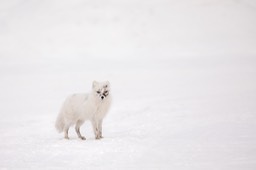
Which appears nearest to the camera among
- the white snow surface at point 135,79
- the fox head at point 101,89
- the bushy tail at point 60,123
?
the white snow surface at point 135,79

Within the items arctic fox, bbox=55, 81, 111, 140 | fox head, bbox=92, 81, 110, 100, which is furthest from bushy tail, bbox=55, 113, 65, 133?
fox head, bbox=92, 81, 110, 100

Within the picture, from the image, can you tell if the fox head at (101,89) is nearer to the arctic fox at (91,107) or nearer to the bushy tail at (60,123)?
the arctic fox at (91,107)

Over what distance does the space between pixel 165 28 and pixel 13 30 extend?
43.2 feet

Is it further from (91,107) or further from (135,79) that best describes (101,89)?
(135,79)

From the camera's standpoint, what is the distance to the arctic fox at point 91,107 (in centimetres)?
996

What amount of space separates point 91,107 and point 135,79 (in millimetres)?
15140

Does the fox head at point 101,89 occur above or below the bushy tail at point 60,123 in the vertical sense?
above

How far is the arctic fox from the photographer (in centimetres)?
996

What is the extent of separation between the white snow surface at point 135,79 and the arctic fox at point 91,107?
1.85ft

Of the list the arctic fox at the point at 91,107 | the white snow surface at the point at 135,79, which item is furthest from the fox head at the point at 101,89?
the white snow surface at the point at 135,79

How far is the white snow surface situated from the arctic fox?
56 cm

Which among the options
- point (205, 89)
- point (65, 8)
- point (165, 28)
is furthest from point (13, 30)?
point (205, 89)

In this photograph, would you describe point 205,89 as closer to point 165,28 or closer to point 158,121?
point 158,121

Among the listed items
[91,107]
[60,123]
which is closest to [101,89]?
[91,107]
